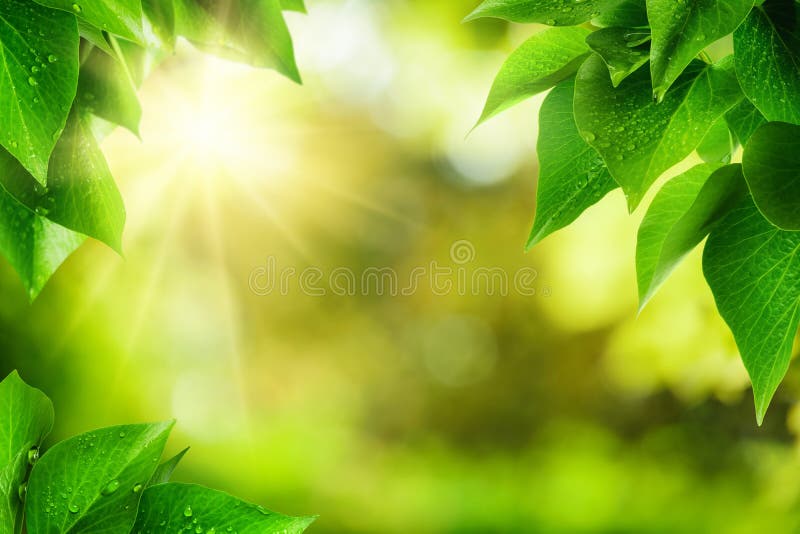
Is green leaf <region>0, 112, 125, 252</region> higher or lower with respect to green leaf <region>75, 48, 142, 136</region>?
lower

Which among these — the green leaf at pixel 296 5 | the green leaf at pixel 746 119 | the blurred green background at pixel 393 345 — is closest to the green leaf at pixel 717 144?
the green leaf at pixel 746 119

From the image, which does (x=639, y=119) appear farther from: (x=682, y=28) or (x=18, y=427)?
Answer: (x=18, y=427)

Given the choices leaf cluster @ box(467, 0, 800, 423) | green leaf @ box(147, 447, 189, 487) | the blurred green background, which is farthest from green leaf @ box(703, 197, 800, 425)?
the blurred green background

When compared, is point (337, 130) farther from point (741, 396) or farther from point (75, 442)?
point (75, 442)

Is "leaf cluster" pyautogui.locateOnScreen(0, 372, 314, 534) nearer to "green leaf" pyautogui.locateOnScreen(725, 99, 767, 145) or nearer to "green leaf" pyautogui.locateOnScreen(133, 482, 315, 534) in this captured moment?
"green leaf" pyautogui.locateOnScreen(133, 482, 315, 534)

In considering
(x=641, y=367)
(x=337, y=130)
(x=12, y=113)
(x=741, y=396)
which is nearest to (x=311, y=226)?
(x=337, y=130)

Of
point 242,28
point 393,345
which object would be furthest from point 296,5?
point 393,345

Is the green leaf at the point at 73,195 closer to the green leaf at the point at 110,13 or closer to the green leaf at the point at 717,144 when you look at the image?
the green leaf at the point at 110,13
